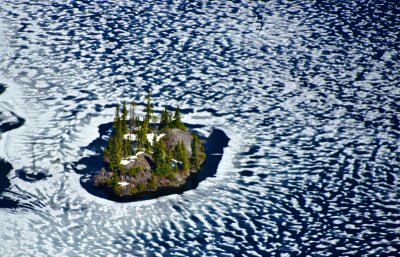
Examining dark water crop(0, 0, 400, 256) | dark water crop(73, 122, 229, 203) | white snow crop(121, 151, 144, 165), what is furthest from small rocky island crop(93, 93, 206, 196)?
dark water crop(0, 0, 400, 256)

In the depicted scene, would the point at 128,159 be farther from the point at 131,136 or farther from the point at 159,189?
the point at 131,136

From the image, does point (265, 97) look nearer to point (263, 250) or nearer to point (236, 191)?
point (236, 191)

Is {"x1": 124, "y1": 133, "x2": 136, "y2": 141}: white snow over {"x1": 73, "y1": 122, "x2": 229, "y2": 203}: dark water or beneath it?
over

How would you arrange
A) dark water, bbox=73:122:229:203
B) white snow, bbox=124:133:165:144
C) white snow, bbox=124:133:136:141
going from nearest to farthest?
dark water, bbox=73:122:229:203, white snow, bbox=124:133:136:141, white snow, bbox=124:133:165:144

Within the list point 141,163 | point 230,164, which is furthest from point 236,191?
point 141,163

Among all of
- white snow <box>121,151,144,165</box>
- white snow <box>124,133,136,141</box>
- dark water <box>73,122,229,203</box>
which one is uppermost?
white snow <box>124,133,136,141</box>

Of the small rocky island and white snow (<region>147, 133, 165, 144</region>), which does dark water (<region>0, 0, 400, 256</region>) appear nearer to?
the small rocky island

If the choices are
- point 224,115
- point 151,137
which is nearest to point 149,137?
point 151,137
